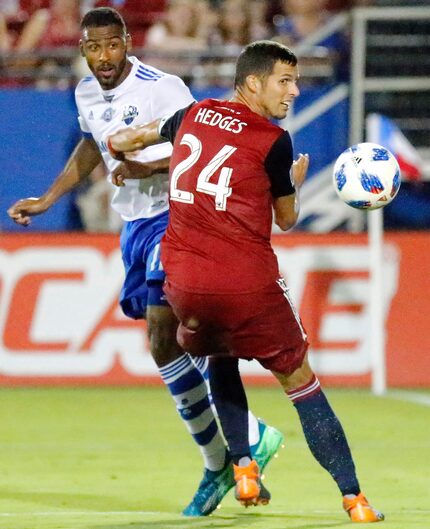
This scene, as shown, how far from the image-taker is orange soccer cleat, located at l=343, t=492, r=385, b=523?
593 cm

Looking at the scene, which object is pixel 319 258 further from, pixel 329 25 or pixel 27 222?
pixel 27 222

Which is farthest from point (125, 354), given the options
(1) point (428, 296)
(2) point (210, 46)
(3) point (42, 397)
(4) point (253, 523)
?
(4) point (253, 523)

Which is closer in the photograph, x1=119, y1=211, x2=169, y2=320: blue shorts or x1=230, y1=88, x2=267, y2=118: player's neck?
x1=230, y1=88, x2=267, y2=118: player's neck

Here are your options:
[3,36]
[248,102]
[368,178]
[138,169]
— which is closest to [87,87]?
[138,169]

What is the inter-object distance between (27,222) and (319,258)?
18.5ft

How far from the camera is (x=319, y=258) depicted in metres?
12.4

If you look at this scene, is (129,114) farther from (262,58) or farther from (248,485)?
(248,485)

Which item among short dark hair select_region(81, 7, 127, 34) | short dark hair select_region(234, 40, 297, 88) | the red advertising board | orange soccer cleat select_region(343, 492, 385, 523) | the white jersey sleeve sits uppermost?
short dark hair select_region(81, 7, 127, 34)

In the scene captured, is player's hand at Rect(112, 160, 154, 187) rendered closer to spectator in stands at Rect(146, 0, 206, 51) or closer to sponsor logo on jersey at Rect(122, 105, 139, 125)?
sponsor logo on jersey at Rect(122, 105, 139, 125)

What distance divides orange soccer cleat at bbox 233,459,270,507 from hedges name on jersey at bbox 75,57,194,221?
147cm

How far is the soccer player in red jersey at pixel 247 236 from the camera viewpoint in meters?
5.84

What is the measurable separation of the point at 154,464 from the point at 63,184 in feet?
6.36

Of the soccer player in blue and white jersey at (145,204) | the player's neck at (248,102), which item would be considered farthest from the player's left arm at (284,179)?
the soccer player in blue and white jersey at (145,204)

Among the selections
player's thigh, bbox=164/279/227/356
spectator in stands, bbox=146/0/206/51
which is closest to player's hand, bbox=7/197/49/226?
player's thigh, bbox=164/279/227/356
